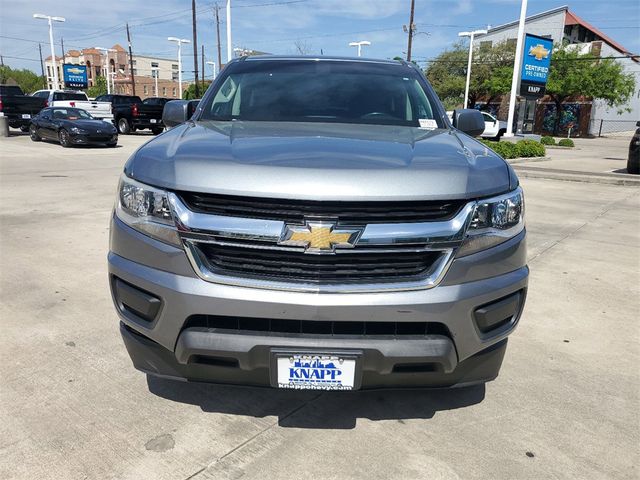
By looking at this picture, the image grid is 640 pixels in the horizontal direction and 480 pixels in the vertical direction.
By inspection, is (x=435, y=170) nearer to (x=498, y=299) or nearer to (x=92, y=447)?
(x=498, y=299)

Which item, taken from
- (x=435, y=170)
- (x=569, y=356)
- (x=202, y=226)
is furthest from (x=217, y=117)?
(x=569, y=356)

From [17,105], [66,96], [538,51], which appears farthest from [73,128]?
[538,51]

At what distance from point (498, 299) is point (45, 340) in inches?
117

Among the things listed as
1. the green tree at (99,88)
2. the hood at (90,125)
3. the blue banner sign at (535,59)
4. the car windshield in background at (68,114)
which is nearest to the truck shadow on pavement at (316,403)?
the hood at (90,125)

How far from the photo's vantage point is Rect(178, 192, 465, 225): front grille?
6.82 feet

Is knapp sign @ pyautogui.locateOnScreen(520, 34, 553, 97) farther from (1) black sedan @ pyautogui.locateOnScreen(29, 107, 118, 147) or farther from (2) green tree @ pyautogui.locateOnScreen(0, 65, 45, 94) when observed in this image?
(2) green tree @ pyautogui.locateOnScreen(0, 65, 45, 94)

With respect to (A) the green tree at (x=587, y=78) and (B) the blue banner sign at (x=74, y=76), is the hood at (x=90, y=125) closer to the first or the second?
(A) the green tree at (x=587, y=78)

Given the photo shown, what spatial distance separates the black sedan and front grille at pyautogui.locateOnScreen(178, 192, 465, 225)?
17.2 m

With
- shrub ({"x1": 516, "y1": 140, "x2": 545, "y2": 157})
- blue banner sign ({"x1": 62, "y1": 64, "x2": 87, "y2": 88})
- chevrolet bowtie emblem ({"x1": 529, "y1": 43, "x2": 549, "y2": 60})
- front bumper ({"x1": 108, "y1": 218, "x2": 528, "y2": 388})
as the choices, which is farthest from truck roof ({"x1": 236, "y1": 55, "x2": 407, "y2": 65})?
blue banner sign ({"x1": 62, "y1": 64, "x2": 87, "y2": 88})

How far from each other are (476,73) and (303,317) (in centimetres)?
5251

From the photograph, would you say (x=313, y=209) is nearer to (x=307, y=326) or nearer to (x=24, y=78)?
(x=307, y=326)

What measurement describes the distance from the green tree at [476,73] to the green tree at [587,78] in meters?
3.89

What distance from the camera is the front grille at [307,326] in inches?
83.9

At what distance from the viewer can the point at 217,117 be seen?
3.38 metres
